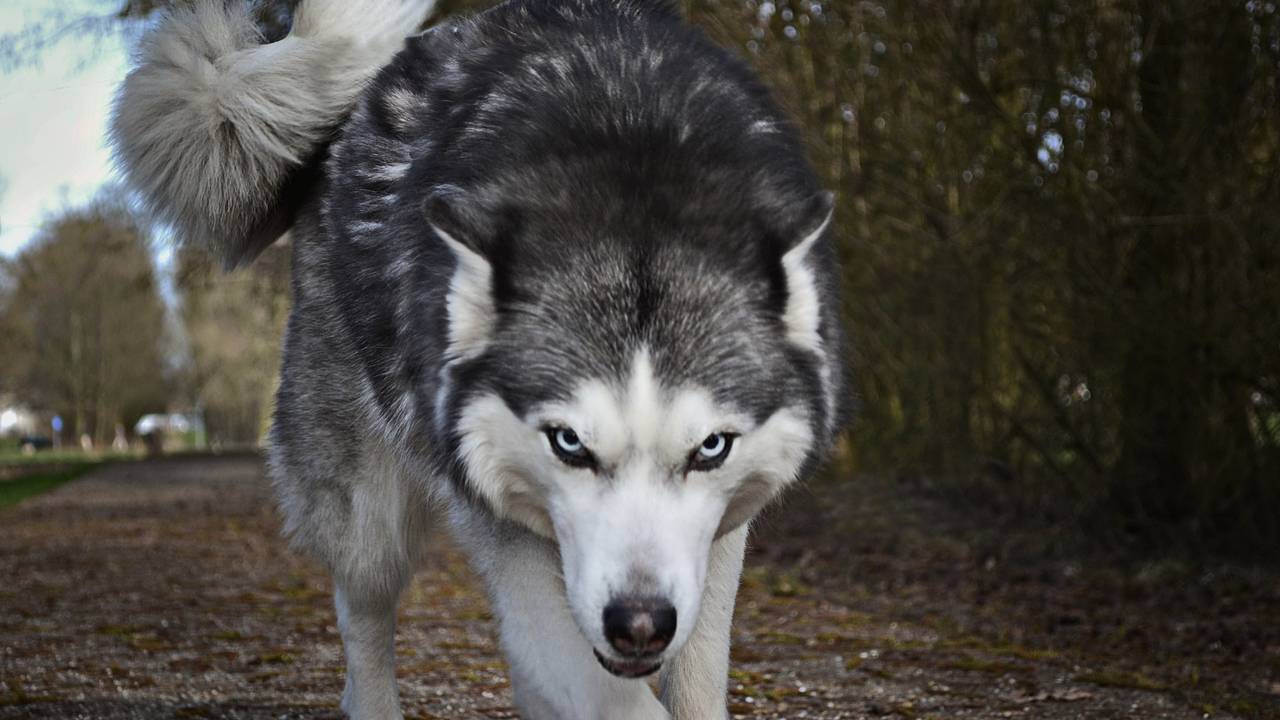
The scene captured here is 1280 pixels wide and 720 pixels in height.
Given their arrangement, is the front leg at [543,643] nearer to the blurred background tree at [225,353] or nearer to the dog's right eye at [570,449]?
the dog's right eye at [570,449]

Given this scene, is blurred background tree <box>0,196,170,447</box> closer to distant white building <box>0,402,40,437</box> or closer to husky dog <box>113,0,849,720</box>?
distant white building <box>0,402,40,437</box>

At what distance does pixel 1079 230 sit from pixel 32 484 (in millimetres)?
19172

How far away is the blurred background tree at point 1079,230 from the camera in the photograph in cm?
716

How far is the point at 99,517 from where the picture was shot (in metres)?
15.1

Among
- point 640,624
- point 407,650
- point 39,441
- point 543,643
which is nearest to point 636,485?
point 640,624

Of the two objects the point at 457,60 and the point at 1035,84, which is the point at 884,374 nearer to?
the point at 1035,84

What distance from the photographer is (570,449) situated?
3068 mm

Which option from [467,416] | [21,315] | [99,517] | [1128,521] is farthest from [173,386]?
[467,416]

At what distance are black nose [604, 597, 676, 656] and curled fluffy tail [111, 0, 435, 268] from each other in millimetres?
2484

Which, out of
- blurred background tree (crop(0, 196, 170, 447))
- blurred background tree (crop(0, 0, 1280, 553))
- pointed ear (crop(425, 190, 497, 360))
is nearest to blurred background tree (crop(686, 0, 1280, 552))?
blurred background tree (crop(0, 0, 1280, 553))

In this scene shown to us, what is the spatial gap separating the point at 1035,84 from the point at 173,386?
45602 mm

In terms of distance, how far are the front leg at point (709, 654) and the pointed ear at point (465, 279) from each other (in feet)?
3.22

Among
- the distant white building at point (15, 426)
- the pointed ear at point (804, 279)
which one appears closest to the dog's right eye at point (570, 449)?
the pointed ear at point (804, 279)

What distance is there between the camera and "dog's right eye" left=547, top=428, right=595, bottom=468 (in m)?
3.05
